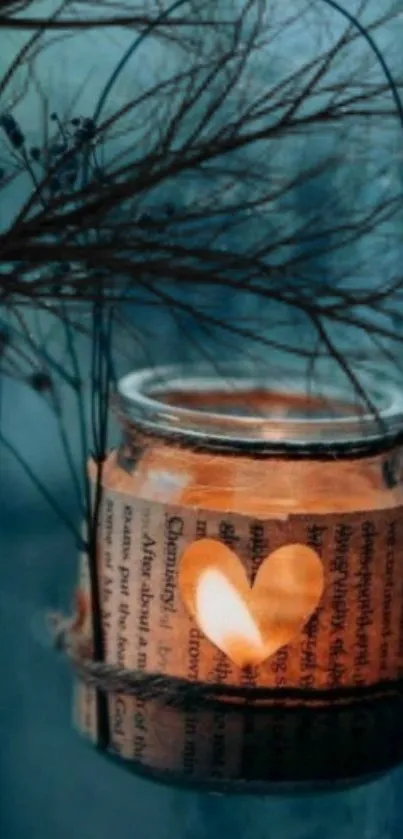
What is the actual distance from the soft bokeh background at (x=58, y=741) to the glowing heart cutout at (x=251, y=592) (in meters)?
0.13

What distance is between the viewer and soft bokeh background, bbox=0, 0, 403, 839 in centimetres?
54

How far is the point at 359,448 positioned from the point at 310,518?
0.10ft

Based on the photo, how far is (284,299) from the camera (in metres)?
0.43

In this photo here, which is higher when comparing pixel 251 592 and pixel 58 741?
pixel 251 592

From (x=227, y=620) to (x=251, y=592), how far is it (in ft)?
0.04

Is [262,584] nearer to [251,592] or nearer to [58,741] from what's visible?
[251,592]

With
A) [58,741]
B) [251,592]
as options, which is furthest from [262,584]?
[58,741]

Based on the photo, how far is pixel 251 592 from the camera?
42 cm

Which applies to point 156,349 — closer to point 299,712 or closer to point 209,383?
point 209,383

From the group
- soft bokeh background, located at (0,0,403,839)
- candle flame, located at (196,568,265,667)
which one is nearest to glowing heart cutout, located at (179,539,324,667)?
candle flame, located at (196,568,265,667)

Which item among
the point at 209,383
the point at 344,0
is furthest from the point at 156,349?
the point at 344,0

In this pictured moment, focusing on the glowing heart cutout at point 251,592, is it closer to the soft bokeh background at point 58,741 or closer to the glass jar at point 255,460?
the glass jar at point 255,460

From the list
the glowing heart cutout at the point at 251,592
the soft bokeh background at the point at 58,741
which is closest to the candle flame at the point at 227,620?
the glowing heart cutout at the point at 251,592

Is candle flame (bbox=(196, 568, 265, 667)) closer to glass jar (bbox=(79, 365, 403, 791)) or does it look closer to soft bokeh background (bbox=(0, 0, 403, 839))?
glass jar (bbox=(79, 365, 403, 791))
